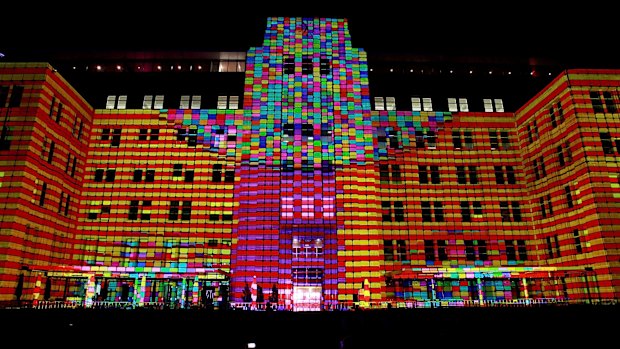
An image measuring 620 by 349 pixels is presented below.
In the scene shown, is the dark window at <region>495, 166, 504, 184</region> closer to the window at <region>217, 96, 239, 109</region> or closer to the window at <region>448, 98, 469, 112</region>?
the window at <region>448, 98, 469, 112</region>

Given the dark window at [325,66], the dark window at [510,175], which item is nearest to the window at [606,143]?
the dark window at [510,175]

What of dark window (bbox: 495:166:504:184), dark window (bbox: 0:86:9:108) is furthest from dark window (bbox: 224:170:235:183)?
dark window (bbox: 495:166:504:184)

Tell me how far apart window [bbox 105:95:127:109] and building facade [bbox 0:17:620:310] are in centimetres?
36

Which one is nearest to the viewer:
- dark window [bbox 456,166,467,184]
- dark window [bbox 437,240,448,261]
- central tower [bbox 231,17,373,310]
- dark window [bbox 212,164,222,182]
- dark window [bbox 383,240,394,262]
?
central tower [bbox 231,17,373,310]

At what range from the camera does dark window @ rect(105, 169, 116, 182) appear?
69938mm

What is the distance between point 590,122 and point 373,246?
33864 mm

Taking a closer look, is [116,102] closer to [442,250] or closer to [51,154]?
[51,154]

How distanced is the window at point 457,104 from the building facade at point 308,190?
14.9 inches

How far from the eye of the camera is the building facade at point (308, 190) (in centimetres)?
5762

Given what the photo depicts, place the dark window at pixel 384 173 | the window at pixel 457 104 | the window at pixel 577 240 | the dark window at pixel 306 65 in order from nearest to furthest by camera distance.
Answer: the window at pixel 577 240 → the dark window at pixel 384 173 → the dark window at pixel 306 65 → the window at pixel 457 104

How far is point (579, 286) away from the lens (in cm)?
5819

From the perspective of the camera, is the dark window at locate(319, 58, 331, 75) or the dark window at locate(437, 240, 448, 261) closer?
the dark window at locate(437, 240, 448, 261)

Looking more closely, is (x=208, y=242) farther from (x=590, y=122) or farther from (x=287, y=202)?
(x=590, y=122)

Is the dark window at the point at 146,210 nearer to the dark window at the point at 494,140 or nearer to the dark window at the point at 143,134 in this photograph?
the dark window at the point at 143,134
